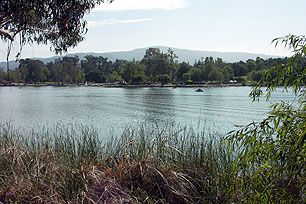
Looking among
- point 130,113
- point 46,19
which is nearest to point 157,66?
point 130,113

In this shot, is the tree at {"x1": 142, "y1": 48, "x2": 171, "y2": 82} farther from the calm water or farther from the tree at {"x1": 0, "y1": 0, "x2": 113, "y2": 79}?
the tree at {"x1": 0, "y1": 0, "x2": 113, "y2": 79}

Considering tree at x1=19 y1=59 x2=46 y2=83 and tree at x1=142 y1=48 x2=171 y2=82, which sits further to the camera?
tree at x1=142 y1=48 x2=171 y2=82

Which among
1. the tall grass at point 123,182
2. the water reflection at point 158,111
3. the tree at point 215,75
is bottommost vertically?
the water reflection at point 158,111

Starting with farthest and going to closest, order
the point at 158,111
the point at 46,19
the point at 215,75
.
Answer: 1. the point at 215,75
2. the point at 158,111
3. the point at 46,19

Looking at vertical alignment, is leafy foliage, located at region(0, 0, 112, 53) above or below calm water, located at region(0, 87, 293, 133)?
above

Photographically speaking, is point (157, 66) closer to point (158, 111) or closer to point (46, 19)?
point (158, 111)

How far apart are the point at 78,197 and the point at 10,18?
14.1 feet

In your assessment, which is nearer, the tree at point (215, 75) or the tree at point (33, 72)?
the tree at point (215, 75)

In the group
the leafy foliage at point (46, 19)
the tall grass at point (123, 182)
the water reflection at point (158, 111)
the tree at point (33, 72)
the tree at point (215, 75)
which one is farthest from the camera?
the tree at point (33, 72)

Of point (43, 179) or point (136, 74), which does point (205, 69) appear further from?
→ point (43, 179)

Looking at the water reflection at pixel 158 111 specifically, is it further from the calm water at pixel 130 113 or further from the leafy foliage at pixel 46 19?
the leafy foliage at pixel 46 19

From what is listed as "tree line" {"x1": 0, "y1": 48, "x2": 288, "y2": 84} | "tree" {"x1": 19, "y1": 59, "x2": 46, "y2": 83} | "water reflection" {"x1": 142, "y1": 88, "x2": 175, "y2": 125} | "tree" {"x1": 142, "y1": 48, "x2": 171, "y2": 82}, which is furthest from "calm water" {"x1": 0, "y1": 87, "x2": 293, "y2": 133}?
"tree" {"x1": 142, "y1": 48, "x2": 171, "y2": 82}

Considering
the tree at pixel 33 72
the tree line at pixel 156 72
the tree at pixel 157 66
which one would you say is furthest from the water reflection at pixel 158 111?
the tree at pixel 33 72

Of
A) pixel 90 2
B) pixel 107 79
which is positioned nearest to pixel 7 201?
pixel 90 2
